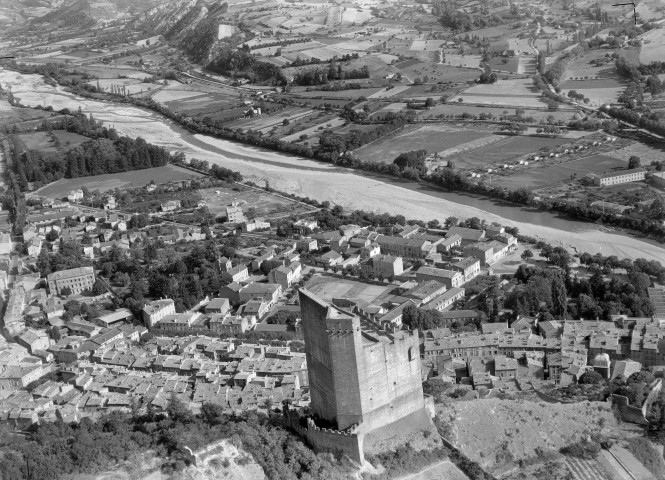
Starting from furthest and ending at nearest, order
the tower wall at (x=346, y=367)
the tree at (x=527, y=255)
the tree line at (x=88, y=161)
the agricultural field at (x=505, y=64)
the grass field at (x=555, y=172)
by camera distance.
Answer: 1. the agricultural field at (x=505, y=64)
2. the tree line at (x=88, y=161)
3. the grass field at (x=555, y=172)
4. the tree at (x=527, y=255)
5. the tower wall at (x=346, y=367)

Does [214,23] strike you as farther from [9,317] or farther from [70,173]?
[9,317]

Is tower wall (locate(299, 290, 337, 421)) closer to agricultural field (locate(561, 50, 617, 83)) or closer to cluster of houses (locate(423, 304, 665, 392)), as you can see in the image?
cluster of houses (locate(423, 304, 665, 392))

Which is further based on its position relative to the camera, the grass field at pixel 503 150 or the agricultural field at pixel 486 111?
the agricultural field at pixel 486 111

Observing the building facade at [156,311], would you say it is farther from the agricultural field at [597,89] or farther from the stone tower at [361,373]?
the agricultural field at [597,89]

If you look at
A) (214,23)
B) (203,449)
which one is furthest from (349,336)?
(214,23)

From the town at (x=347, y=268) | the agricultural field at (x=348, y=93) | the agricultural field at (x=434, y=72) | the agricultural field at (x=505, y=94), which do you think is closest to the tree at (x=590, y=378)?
the town at (x=347, y=268)


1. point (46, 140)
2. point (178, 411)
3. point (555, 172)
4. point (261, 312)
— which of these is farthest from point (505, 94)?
point (178, 411)
